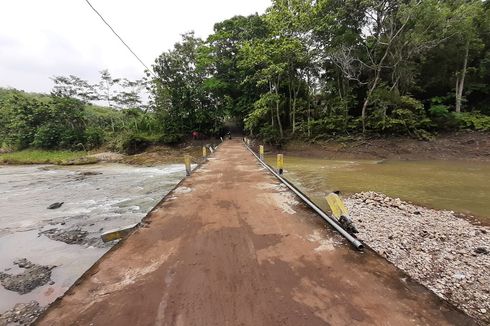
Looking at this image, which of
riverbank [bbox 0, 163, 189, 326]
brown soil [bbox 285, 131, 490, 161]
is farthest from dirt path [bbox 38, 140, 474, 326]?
brown soil [bbox 285, 131, 490, 161]

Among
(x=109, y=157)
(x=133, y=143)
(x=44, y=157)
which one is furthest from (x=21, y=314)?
(x=44, y=157)

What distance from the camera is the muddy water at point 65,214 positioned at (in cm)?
530

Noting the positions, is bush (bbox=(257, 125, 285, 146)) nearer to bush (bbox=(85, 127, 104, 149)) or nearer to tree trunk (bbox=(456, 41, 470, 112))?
tree trunk (bbox=(456, 41, 470, 112))

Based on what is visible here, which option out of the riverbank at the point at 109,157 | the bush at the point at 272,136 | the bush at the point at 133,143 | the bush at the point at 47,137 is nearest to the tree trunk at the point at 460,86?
the bush at the point at 272,136

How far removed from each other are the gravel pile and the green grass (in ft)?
79.5

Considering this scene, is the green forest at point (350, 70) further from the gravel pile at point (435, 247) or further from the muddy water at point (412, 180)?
the gravel pile at point (435, 247)

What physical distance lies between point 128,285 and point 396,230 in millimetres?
5455

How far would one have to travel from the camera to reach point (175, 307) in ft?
8.47

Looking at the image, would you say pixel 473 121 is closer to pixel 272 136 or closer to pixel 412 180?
pixel 412 180

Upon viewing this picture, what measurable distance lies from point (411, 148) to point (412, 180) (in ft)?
24.7

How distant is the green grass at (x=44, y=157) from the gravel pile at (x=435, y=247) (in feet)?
79.5

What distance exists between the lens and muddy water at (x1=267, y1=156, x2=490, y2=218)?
8211mm

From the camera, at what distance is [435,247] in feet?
16.6

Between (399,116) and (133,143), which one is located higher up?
(399,116)
